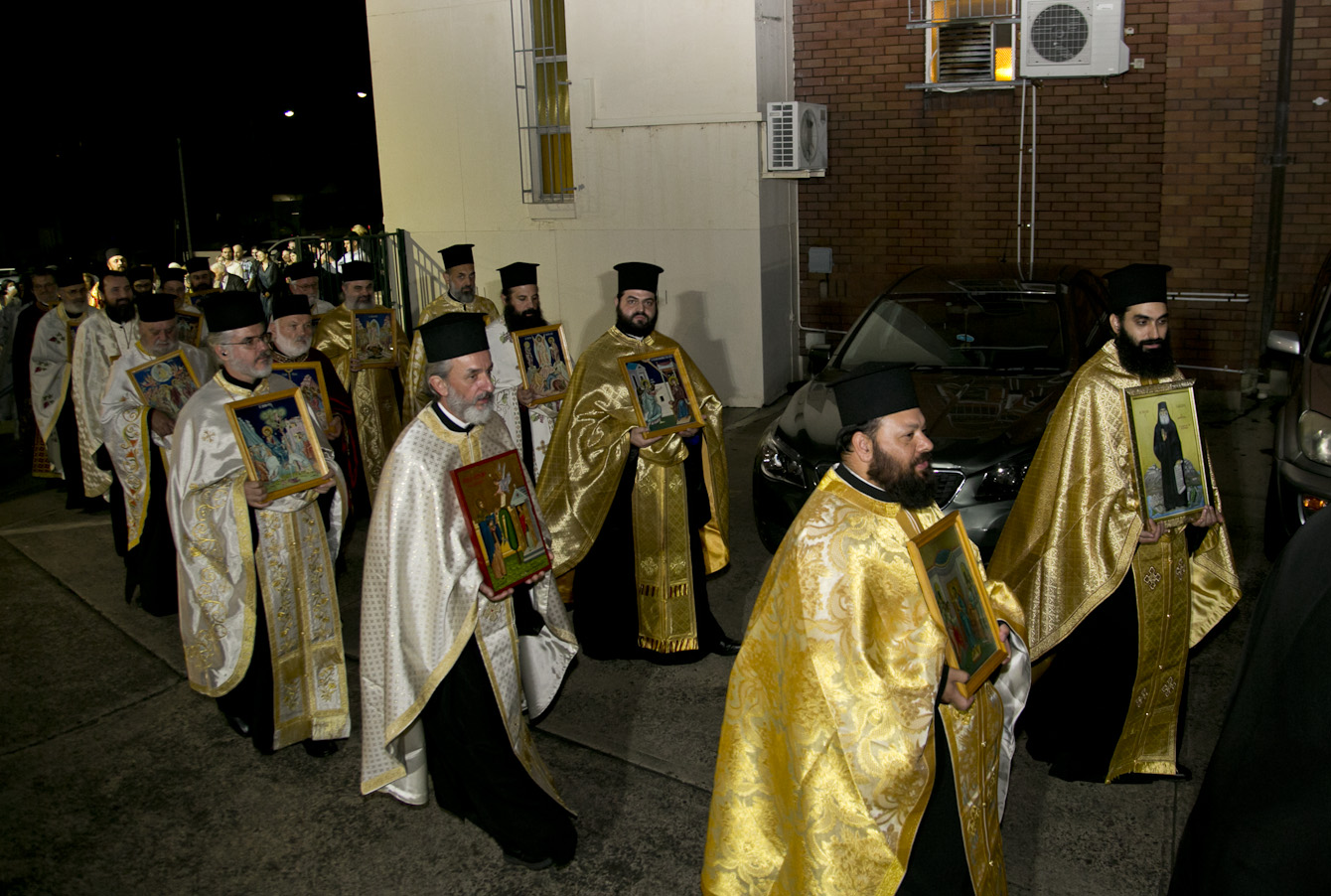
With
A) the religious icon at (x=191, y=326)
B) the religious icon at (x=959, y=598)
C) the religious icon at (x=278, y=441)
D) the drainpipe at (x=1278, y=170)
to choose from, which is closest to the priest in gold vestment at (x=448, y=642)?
the religious icon at (x=278, y=441)

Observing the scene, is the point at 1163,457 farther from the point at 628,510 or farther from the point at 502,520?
the point at 628,510

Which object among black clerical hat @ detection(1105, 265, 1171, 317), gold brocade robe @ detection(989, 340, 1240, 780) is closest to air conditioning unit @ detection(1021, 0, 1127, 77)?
black clerical hat @ detection(1105, 265, 1171, 317)

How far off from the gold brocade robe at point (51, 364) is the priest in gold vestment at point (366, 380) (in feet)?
7.66

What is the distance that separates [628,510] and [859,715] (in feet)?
10.7

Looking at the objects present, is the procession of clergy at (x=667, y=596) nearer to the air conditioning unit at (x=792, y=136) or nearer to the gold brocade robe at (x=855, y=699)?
the gold brocade robe at (x=855, y=699)

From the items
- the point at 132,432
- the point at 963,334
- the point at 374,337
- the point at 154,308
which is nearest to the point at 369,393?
the point at 374,337

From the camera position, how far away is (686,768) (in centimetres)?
496

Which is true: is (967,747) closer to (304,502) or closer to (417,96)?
(304,502)

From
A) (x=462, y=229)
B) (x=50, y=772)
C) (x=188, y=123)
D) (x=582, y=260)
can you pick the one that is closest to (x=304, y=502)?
(x=50, y=772)

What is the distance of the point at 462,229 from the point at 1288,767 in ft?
42.1

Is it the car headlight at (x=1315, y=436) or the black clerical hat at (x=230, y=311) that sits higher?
the black clerical hat at (x=230, y=311)

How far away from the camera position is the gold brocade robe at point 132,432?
6.52m

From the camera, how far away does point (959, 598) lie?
3.00 meters

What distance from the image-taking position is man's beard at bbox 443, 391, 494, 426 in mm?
4047
